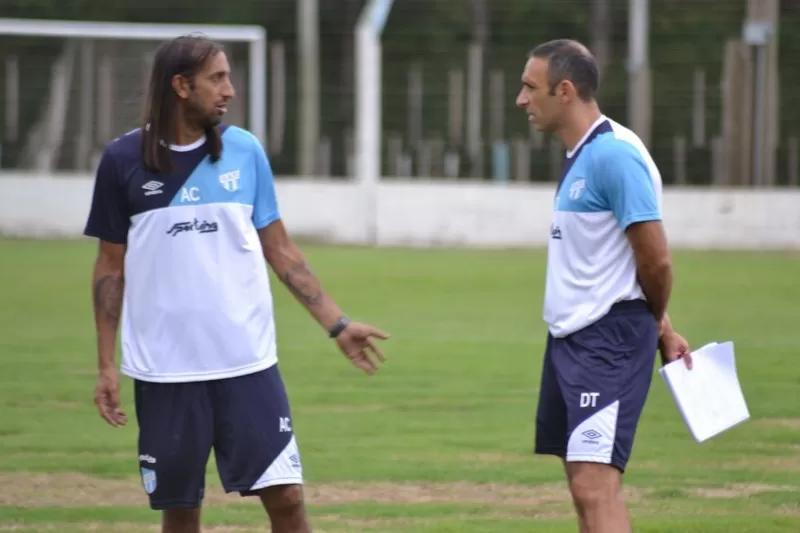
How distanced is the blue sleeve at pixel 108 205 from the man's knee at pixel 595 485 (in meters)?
1.78

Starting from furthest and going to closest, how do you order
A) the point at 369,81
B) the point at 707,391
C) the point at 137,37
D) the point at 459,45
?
1. the point at 459,45
2. the point at 137,37
3. the point at 369,81
4. the point at 707,391

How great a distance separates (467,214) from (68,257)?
6396 millimetres

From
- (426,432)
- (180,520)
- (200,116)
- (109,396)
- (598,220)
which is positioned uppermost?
(200,116)

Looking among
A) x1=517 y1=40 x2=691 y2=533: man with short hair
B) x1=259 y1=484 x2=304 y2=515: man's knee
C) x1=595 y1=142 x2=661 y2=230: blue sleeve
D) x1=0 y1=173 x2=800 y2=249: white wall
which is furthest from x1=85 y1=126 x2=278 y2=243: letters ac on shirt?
x1=0 y1=173 x2=800 y2=249: white wall

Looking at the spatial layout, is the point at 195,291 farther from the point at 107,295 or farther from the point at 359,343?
the point at 359,343

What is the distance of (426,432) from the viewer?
1022cm

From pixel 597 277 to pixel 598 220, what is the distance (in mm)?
201

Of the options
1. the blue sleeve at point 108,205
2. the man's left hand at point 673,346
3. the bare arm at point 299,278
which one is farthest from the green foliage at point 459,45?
the blue sleeve at point 108,205

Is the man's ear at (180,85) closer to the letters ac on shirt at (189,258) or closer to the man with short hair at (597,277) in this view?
the letters ac on shirt at (189,258)

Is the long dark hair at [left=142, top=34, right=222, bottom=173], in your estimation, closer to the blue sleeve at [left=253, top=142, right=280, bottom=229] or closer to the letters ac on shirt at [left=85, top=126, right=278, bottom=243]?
the letters ac on shirt at [left=85, top=126, right=278, bottom=243]

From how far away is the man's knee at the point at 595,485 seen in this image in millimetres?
5697

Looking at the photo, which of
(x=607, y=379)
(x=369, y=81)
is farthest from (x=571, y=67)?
(x=369, y=81)

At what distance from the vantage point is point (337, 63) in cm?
3662

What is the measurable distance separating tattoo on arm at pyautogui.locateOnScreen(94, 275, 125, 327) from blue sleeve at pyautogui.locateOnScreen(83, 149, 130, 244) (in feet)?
0.55
